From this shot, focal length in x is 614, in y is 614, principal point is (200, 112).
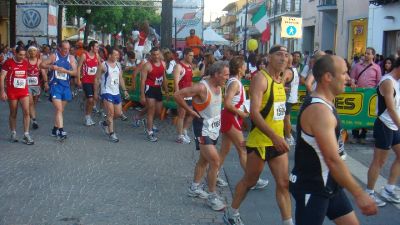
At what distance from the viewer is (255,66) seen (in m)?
14.9

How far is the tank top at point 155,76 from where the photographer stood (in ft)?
38.7

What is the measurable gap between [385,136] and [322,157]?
10.4 feet

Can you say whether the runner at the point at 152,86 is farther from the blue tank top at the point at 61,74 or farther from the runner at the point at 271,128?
the runner at the point at 271,128

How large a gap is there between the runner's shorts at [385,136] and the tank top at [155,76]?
5599mm

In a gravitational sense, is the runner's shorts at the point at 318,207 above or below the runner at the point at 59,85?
below

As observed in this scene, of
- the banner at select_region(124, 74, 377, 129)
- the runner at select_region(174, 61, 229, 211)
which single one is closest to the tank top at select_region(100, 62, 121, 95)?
the banner at select_region(124, 74, 377, 129)

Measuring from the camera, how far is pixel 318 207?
163 inches

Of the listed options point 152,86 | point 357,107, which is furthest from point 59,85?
point 357,107

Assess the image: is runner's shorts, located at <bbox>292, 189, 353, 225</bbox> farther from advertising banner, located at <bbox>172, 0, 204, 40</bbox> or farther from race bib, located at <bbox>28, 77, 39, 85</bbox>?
advertising banner, located at <bbox>172, 0, 204, 40</bbox>

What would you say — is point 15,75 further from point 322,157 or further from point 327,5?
point 327,5

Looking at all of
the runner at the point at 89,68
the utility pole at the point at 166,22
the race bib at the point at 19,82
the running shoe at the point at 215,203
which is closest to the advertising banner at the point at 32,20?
the utility pole at the point at 166,22

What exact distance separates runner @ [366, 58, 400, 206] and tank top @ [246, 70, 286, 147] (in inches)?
63.0

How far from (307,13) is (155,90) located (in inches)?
1211

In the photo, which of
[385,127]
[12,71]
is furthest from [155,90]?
[385,127]
